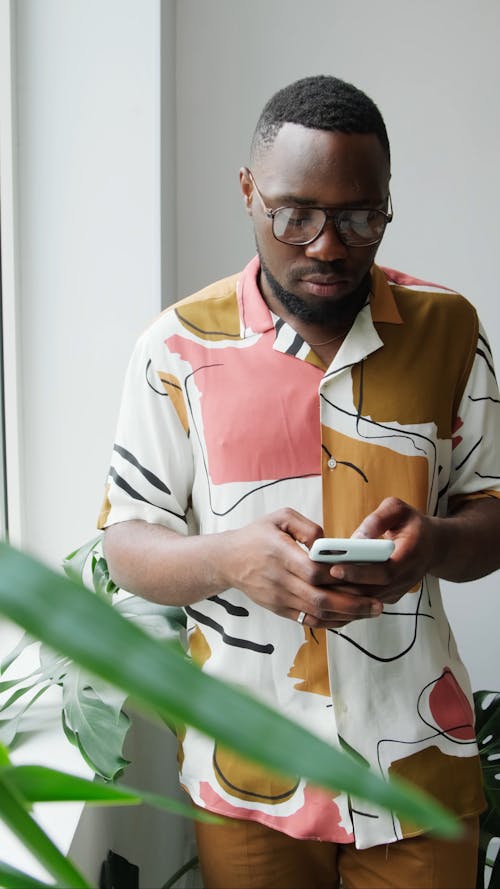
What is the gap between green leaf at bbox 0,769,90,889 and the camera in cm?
20

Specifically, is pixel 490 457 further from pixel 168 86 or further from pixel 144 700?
pixel 144 700

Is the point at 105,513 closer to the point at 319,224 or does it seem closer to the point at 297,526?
the point at 297,526

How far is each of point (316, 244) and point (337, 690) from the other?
20.6 inches

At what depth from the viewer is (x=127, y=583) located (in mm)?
1103

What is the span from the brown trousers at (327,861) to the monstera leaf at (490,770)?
9.5 inches

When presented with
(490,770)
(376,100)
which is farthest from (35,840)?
(376,100)

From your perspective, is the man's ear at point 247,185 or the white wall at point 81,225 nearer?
the man's ear at point 247,185

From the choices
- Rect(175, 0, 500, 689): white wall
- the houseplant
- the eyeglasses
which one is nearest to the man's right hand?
the eyeglasses

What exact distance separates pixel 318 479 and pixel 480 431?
22 centimetres

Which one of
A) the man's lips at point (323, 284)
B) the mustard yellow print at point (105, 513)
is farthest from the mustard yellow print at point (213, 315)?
the mustard yellow print at point (105, 513)

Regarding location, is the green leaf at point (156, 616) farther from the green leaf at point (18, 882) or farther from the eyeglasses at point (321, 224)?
the green leaf at point (18, 882)

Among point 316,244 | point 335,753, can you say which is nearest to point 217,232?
point 316,244

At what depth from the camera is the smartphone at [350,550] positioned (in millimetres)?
829

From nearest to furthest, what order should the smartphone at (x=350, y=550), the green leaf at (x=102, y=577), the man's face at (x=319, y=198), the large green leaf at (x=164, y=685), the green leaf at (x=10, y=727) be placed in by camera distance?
the large green leaf at (x=164, y=685) → the smartphone at (x=350, y=550) → the man's face at (x=319, y=198) → the green leaf at (x=10, y=727) → the green leaf at (x=102, y=577)
